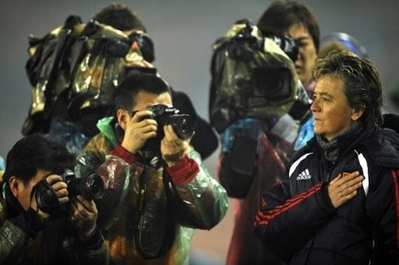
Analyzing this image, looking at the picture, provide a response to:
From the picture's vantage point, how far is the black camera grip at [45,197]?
2592 millimetres

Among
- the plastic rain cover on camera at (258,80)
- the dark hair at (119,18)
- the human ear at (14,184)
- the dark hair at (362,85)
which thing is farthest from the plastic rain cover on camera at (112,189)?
the dark hair at (362,85)

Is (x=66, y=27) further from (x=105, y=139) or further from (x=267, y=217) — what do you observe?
(x=267, y=217)

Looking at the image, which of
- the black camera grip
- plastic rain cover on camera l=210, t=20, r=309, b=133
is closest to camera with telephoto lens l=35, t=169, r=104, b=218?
the black camera grip

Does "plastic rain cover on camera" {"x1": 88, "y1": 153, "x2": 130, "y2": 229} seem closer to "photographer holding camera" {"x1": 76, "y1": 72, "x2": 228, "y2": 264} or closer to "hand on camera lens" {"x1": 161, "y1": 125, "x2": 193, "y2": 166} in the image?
"photographer holding camera" {"x1": 76, "y1": 72, "x2": 228, "y2": 264}

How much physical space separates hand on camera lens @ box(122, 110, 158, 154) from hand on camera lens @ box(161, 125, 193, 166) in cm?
3

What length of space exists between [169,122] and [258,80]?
374 mm

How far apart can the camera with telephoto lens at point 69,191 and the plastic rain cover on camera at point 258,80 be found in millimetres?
524

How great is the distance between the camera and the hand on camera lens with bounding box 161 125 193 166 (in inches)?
106

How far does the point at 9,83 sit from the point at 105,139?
1.48 feet

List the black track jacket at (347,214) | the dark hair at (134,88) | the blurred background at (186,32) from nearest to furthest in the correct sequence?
the black track jacket at (347,214)
the dark hair at (134,88)
the blurred background at (186,32)

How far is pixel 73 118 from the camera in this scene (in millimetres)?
2906

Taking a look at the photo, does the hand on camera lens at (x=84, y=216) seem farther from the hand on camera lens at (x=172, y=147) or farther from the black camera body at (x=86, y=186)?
the hand on camera lens at (x=172, y=147)

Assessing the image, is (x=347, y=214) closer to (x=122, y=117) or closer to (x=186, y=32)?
(x=122, y=117)

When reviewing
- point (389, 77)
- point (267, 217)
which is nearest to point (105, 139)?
point (267, 217)
